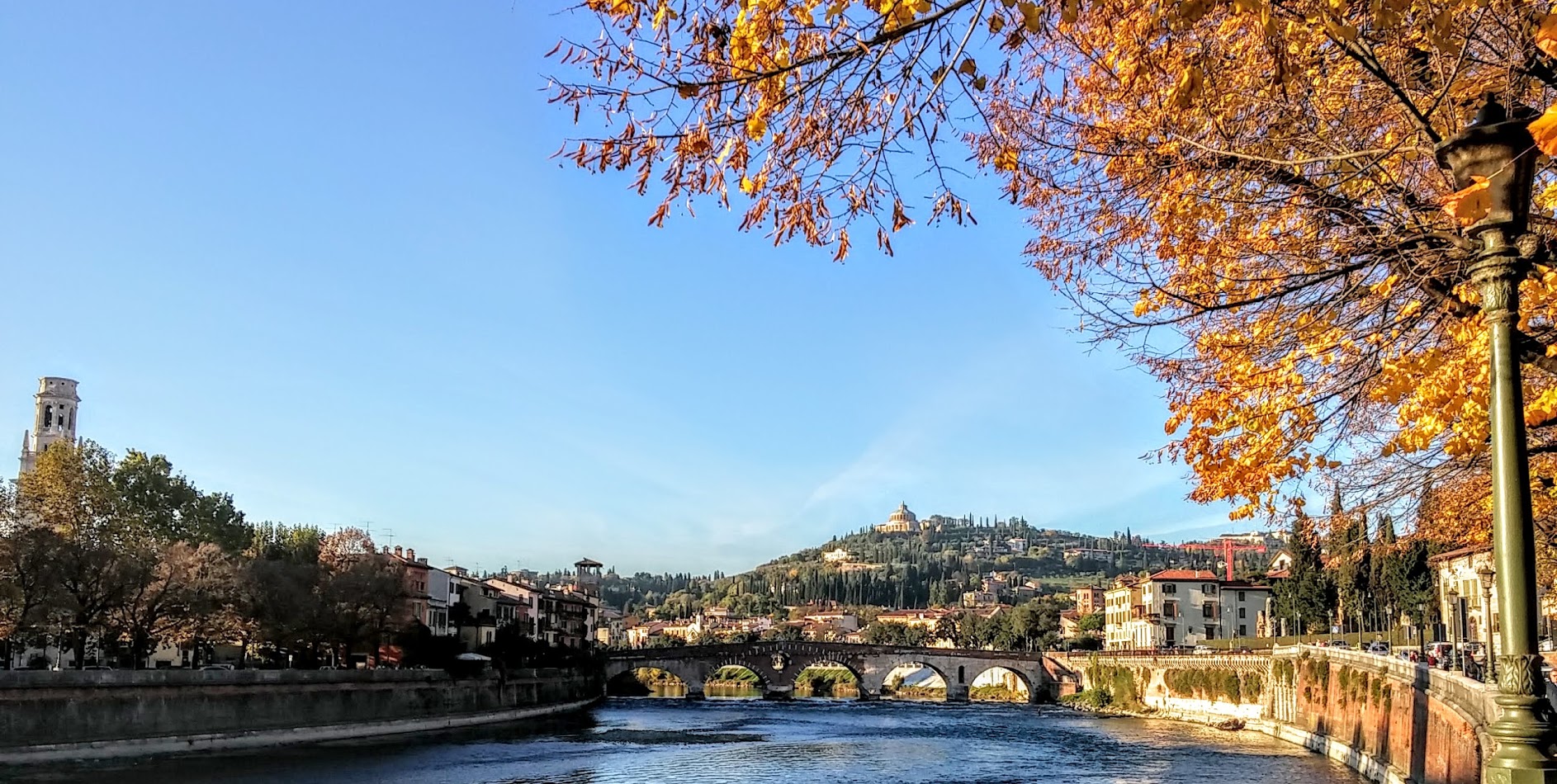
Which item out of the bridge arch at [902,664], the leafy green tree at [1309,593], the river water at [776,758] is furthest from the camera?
the bridge arch at [902,664]

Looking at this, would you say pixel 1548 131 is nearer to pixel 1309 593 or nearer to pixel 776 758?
pixel 776 758

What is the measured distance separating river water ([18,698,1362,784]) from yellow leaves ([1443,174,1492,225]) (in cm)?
3248

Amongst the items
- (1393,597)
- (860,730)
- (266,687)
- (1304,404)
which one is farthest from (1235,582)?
(1304,404)

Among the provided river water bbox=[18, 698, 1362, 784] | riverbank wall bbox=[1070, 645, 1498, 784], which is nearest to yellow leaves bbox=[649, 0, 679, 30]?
riverbank wall bbox=[1070, 645, 1498, 784]

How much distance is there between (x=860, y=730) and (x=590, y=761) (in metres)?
21.4

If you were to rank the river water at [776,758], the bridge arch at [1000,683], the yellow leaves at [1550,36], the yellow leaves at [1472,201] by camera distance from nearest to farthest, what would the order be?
the yellow leaves at [1550,36], the yellow leaves at [1472,201], the river water at [776,758], the bridge arch at [1000,683]

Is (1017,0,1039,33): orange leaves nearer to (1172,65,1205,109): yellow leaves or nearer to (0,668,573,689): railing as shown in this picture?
(1172,65,1205,109): yellow leaves

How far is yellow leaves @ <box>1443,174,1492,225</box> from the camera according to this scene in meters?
5.73

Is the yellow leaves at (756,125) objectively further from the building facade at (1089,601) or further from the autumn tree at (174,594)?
the building facade at (1089,601)

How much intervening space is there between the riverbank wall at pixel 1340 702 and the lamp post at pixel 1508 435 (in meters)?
14.8

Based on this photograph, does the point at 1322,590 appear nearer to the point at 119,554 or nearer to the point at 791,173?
the point at 119,554

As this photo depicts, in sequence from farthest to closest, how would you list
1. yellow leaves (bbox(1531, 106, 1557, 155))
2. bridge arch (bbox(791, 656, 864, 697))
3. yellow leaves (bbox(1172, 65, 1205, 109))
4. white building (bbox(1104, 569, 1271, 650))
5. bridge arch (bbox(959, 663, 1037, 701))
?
white building (bbox(1104, 569, 1271, 650))
bridge arch (bbox(791, 656, 864, 697))
bridge arch (bbox(959, 663, 1037, 701))
yellow leaves (bbox(1172, 65, 1205, 109))
yellow leaves (bbox(1531, 106, 1557, 155))

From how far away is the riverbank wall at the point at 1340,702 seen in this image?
23492 mm

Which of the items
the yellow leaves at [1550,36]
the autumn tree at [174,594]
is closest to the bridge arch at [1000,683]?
the autumn tree at [174,594]
